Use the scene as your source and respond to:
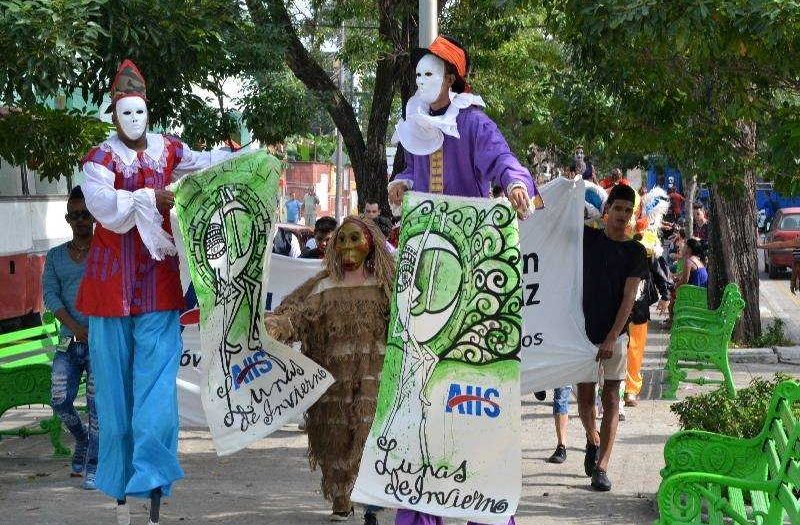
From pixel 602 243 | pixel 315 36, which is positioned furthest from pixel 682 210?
pixel 602 243

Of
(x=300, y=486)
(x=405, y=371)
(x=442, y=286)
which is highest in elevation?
(x=442, y=286)

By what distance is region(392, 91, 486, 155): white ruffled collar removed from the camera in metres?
5.98

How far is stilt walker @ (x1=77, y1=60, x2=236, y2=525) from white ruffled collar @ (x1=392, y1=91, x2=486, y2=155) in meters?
1.30

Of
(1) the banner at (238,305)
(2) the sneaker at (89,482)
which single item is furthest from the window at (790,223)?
(1) the banner at (238,305)

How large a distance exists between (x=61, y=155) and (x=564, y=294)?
351 cm

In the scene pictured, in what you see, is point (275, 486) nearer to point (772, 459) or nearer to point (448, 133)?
point (448, 133)

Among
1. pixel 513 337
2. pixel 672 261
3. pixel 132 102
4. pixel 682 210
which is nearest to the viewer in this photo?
pixel 513 337

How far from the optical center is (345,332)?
23.1 ft

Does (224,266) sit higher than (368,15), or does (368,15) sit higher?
(368,15)

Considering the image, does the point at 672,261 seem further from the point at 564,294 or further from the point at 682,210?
the point at 564,294

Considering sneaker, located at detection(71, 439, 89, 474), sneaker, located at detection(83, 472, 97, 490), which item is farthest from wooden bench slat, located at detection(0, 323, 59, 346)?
sneaker, located at detection(83, 472, 97, 490)

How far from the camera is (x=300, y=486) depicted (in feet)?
27.5

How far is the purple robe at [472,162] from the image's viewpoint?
5.86m

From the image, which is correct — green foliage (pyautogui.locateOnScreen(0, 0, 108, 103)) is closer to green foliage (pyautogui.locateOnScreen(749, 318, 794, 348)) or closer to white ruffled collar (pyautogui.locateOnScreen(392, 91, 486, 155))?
white ruffled collar (pyautogui.locateOnScreen(392, 91, 486, 155))
